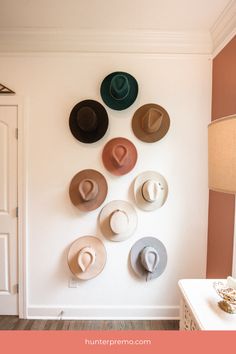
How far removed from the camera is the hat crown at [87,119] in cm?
185

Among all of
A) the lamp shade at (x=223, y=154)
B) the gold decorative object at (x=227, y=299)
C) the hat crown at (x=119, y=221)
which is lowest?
the gold decorative object at (x=227, y=299)

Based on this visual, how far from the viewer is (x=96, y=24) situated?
1774 mm

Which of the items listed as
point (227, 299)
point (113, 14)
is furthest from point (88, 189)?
point (113, 14)

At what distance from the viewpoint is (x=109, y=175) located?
Result: 1.94 meters

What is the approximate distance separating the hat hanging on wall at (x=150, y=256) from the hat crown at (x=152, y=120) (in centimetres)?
101

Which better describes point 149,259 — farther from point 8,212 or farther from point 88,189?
point 8,212

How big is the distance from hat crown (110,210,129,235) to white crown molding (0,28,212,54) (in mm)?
1478

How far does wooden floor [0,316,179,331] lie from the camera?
1878mm

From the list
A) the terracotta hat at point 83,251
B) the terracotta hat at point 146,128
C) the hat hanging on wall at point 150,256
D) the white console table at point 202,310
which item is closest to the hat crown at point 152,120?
the terracotta hat at point 146,128

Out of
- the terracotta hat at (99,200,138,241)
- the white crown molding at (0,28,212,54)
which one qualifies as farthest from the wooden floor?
the white crown molding at (0,28,212,54)

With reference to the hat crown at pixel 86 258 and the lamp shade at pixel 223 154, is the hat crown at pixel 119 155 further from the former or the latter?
the lamp shade at pixel 223 154

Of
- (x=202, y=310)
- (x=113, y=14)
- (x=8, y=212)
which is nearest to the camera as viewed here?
(x=202, y=310)

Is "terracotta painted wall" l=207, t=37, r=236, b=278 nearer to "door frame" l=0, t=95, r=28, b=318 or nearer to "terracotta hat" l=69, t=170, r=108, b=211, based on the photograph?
"terracotta hat" l=69, t=170, r=108, b=211

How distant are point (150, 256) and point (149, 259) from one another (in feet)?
0.09
